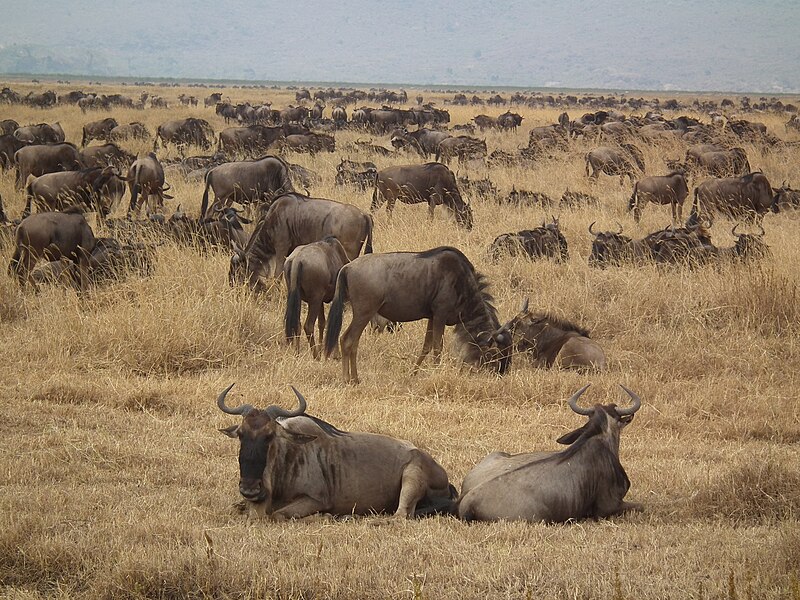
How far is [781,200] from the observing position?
16.5 meters

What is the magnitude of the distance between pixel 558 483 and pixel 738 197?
445 inches

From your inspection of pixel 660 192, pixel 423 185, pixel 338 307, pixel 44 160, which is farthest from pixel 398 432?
pixel 44 160

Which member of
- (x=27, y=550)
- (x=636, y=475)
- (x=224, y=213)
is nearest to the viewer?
(x=27, y=550)

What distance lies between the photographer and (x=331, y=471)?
18.2 ft

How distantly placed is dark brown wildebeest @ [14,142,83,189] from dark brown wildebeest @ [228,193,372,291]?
8.05 metres

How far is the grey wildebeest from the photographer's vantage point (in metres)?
5.28

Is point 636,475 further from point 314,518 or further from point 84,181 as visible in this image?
point 84,181

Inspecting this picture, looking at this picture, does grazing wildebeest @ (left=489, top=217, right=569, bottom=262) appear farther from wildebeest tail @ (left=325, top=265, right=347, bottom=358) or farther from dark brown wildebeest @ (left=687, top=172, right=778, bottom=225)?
wildebeest tail @ (left=325, top=265, right=347, bottom=358)

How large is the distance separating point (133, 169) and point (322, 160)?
23.5 ft

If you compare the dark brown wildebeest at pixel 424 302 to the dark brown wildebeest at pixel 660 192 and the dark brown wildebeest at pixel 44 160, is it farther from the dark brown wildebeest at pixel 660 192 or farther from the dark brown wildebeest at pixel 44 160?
the dark brown wildebeest at pixel 44 160

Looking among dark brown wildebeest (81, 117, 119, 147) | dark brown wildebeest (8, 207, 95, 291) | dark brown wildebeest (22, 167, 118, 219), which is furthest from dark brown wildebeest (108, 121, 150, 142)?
dark brown wildebeest (8, 207, 95, 291)

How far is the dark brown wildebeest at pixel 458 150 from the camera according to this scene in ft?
75.1

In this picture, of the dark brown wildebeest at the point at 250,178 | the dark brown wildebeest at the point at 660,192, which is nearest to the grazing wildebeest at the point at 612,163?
the dark brown wildebeest at the point at 660,192

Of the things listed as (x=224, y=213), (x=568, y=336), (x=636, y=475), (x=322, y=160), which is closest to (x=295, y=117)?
(x=322, y=160)
